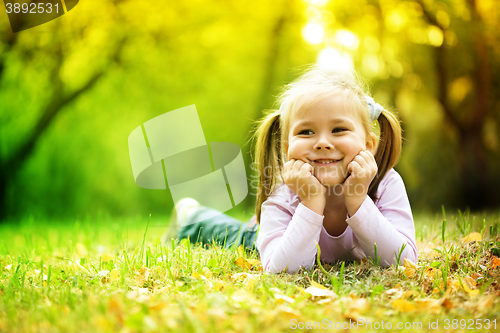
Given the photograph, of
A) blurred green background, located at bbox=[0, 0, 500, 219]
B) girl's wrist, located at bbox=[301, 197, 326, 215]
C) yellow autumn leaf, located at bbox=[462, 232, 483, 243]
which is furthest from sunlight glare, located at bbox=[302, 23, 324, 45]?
girl's wrist, located at bbox=[301, 197, 326, 215]

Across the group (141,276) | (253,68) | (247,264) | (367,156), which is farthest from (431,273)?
(253,68)

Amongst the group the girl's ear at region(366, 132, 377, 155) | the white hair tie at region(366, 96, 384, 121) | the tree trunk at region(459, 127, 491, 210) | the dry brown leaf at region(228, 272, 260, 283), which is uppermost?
the white hair tie at region(366, 96, 384, 121)

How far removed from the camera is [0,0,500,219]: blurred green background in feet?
27.9

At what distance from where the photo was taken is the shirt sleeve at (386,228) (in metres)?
2.11

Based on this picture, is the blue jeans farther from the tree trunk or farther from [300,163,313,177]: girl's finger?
the tree trunk

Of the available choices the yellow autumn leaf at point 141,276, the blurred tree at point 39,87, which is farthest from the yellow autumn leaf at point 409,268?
the blurred tree at point 39,87

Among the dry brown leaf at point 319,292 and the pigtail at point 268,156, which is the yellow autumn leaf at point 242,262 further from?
the dry brown leaf at point 319,292

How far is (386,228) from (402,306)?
0.63 m

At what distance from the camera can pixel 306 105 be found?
2258 mm

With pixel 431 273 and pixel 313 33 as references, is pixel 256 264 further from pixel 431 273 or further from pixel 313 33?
pixel 313 33

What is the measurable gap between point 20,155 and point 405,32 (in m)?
9.89

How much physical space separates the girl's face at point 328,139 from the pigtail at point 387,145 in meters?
0.47

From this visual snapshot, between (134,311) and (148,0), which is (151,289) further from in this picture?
(148,0)

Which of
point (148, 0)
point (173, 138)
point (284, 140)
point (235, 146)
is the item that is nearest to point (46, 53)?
point (148, 0)
